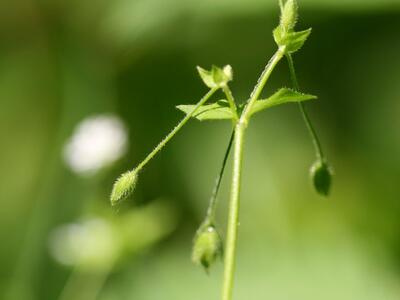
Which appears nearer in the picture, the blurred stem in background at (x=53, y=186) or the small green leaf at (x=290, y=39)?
the small green leaf at (x=290, y=39)

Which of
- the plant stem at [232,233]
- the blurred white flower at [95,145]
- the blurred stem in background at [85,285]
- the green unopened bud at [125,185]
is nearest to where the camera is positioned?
the plant stem at [232,233]

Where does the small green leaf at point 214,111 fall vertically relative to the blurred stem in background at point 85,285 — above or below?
above

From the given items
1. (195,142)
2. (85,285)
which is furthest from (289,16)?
(195,142)

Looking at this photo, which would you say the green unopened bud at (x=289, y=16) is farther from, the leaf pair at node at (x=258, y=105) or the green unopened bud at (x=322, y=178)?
the green unopened bud at (x=322, y=178)

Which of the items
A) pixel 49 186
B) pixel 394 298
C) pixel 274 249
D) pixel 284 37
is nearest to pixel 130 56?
pixel 49 186

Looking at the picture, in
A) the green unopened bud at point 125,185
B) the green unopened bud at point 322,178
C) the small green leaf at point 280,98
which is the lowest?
the green unopened bud at point 322,178

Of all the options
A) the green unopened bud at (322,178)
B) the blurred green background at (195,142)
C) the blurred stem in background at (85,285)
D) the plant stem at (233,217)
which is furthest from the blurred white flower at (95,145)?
the plant stem at (233,217)

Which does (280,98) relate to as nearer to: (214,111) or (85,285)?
(214,111)
